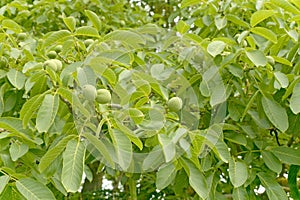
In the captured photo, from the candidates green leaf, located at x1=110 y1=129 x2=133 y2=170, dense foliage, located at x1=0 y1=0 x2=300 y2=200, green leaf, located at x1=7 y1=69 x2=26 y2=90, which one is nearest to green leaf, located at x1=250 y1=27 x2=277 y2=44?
dense foliage, located at x1=0 y1=0 x2=300 y2=200

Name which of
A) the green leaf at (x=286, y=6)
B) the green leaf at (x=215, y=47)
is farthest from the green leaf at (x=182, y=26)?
the green leaf at (x=286, y=6)

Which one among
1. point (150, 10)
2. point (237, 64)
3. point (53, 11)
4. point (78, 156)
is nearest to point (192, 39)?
point (237, 64)

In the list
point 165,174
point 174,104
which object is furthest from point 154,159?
point 174,104

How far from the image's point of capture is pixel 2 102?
1.22 m

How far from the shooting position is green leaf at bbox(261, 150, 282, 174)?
126 cm

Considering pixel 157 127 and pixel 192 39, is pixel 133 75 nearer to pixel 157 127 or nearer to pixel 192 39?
pixel 157 127

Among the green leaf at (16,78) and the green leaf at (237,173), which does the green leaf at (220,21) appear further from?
the green leaf at (16,78)

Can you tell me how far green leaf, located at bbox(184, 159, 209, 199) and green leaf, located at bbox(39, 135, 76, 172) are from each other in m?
0.28

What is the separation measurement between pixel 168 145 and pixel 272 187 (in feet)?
1.36

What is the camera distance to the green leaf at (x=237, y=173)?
1.15 metres

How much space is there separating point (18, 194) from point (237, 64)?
678mm

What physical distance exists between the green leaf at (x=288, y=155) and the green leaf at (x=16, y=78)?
2.41ft

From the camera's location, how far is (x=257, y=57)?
1186 millimetres

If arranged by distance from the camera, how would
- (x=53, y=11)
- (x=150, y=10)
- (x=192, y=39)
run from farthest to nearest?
(x=150, y=10) → (x=53, y=11) → (x=192, y=39)
